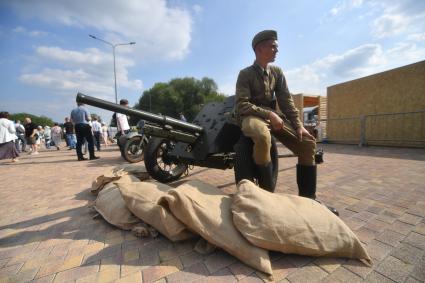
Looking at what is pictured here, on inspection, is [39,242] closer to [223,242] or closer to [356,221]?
[223,242]

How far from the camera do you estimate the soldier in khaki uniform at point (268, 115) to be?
212 centimetres

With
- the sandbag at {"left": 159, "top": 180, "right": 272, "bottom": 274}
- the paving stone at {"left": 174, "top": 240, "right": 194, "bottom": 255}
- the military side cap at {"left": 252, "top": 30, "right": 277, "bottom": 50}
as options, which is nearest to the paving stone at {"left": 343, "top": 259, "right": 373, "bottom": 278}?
the sandbag at {"left": 159, "top": 180, "right": 272, "bottom": 274}

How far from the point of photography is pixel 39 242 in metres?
1.88

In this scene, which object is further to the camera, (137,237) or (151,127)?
(151,127)

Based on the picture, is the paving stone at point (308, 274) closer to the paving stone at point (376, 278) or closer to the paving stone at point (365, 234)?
the paving stone at point (376, 278)

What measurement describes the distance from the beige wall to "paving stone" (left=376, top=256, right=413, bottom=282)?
8.31 m

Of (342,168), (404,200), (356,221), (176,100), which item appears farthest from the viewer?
(176,100)

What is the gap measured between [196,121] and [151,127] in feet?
3.47

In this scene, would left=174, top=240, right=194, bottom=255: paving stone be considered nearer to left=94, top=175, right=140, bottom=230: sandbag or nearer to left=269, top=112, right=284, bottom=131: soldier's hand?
left=94, top=175, right=140, bottom=230: sandbag

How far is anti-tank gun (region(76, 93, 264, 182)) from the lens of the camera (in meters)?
2.67

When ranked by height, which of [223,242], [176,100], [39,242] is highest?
[176,100]

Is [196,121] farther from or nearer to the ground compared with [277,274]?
farther from the ground

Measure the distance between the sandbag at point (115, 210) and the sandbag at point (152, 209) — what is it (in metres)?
0.12

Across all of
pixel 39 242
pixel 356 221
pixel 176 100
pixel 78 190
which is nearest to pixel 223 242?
pixel 356 221
